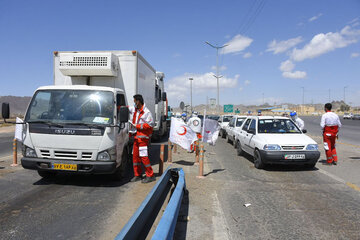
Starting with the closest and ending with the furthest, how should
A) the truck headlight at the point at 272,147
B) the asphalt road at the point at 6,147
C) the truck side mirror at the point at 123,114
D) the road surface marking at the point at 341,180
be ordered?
1. the truck side mirror at the point at 123,114
2. the road surface marking at the point at 341,180
3. the truck headlight at the point at 272,147
4. the asphalt road at the point at 6,147

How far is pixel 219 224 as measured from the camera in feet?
13.1

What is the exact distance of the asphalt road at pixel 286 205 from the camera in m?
3.79

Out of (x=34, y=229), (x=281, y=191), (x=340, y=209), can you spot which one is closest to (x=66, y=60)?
(x=34, y=229)

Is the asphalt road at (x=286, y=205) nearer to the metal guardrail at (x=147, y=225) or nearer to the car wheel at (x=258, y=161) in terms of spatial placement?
the car wheel at (x=258, y=161)

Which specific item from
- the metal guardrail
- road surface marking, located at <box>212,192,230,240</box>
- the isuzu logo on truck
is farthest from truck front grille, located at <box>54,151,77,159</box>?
road surface marking, located at <box>212,192,230,240</box>

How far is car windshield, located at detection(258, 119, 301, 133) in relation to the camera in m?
8.81

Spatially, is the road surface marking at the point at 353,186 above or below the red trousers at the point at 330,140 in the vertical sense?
below

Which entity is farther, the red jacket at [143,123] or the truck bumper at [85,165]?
the red jacket at [143,123]

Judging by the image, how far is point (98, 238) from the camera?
3.49 metres

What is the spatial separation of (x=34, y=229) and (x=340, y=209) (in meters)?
4.88

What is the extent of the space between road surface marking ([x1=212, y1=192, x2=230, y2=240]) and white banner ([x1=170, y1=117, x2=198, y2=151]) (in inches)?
121

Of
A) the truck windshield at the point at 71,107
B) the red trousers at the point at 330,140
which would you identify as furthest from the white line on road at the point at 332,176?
the truck windshield at the point at 71,107

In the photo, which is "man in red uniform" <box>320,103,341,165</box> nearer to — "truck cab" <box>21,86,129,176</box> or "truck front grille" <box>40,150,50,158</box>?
"truck cab" <box>21,86,129,176</box>

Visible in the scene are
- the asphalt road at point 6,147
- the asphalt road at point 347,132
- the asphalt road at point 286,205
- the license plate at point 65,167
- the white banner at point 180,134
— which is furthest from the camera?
the asphalt road at point 347,132
